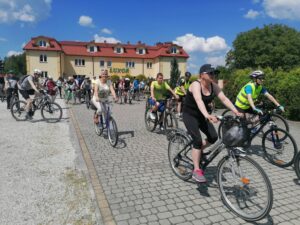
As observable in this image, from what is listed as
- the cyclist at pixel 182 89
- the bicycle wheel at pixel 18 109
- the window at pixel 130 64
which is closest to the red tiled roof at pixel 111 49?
the window at pixel 130 64

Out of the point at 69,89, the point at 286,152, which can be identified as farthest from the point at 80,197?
the point at 69,89

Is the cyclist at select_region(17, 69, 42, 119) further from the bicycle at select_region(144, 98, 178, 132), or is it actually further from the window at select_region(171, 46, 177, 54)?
the window at select_region(171, 46, 177, 54)

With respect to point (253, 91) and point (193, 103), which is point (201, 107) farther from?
point (253, 91)

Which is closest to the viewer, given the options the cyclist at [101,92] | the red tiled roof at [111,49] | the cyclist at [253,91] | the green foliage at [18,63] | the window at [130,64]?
the cyclist at [253,91]

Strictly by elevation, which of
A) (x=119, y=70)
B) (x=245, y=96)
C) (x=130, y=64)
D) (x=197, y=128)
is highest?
(x=130, y=64)

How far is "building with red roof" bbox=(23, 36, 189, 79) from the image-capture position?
5116 cm

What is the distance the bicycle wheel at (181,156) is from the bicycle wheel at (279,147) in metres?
2.08

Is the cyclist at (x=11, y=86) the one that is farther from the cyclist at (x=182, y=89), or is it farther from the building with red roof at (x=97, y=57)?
the building with red roof at (x=97, y=57)

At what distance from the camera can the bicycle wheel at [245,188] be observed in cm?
330

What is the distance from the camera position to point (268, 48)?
1801 inches

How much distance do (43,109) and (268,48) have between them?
44.4 metres

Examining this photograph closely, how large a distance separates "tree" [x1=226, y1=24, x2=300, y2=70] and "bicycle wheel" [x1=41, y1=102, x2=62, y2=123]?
40.4m

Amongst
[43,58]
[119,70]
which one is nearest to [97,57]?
[119,70]

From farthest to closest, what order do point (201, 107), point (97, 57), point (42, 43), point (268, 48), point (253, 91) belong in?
point (97, 57), point (42, 43), point (268, 48), point (253, 91), point (201, 107)
